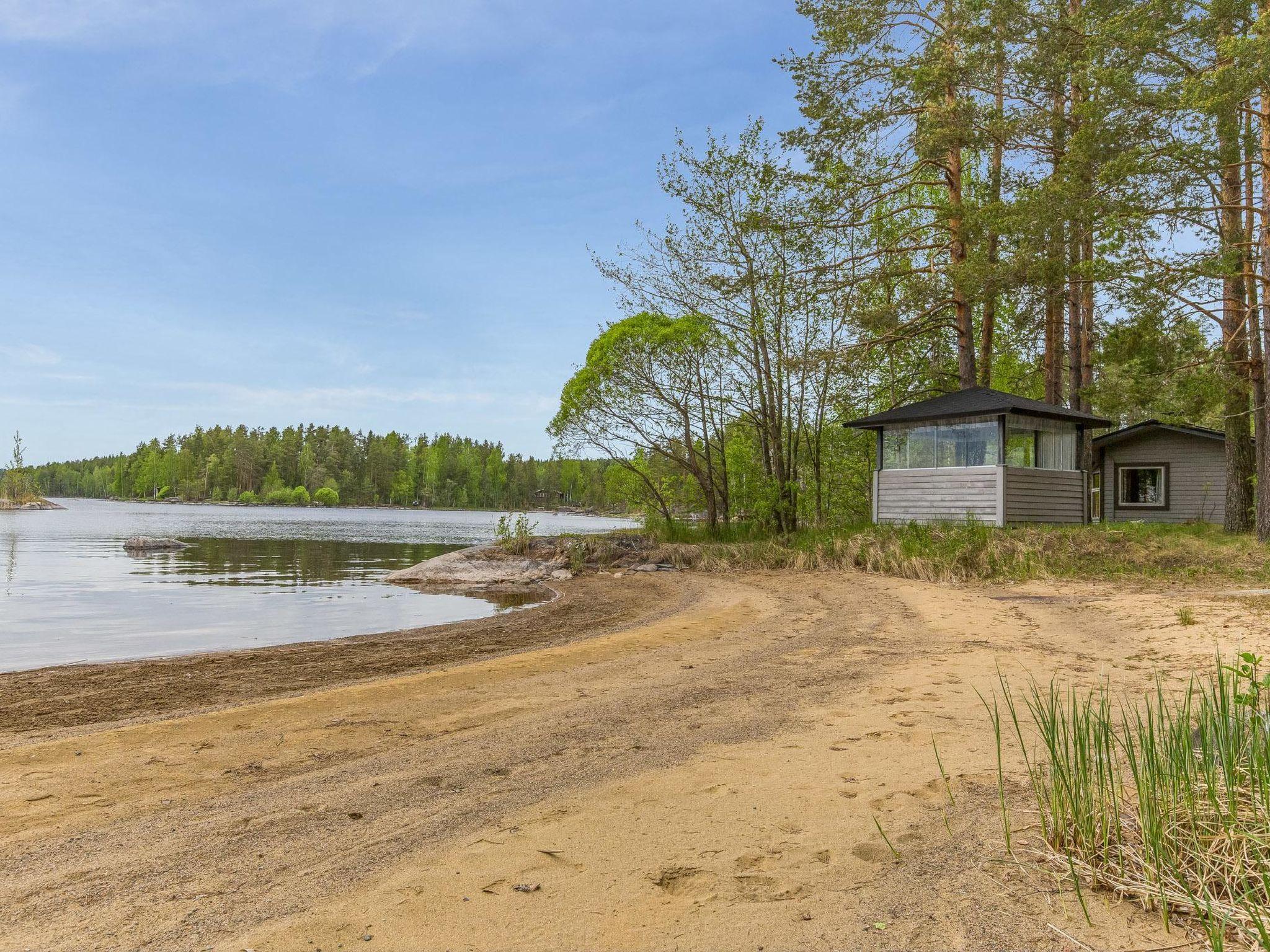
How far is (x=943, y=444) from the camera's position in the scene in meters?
19.1

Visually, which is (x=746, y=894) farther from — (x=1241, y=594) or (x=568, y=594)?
(x=568, y=594)

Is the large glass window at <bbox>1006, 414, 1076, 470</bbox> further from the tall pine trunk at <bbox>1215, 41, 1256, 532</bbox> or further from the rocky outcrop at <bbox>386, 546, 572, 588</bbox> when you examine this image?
the rocky outcrop at <bbox>386, 546, 572, 588</bbox>

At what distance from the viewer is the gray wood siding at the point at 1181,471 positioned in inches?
918

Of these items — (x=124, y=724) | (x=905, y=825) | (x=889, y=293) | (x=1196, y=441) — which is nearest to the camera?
(x=905, y=825)

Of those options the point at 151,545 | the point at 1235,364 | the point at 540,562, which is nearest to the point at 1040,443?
the point at 1235,364

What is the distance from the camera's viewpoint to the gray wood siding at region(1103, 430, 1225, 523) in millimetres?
23328

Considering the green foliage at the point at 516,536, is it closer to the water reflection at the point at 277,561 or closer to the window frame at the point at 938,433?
the water reflection at the point at 277,561

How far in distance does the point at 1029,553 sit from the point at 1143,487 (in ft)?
44.9

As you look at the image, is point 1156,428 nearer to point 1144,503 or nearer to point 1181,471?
point 1181,471

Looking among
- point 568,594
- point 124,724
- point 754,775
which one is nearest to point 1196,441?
point 568,594

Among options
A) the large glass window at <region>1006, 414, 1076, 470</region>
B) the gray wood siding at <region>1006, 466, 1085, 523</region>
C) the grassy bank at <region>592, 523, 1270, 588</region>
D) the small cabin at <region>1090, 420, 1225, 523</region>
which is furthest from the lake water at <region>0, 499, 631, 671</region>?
the small cabin at <region>1090, 420, 1225, 523</region>

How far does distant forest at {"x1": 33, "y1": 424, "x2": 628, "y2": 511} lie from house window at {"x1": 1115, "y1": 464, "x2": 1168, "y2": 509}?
9878cm

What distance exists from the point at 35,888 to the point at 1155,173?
18830 mm

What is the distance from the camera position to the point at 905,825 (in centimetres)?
345
